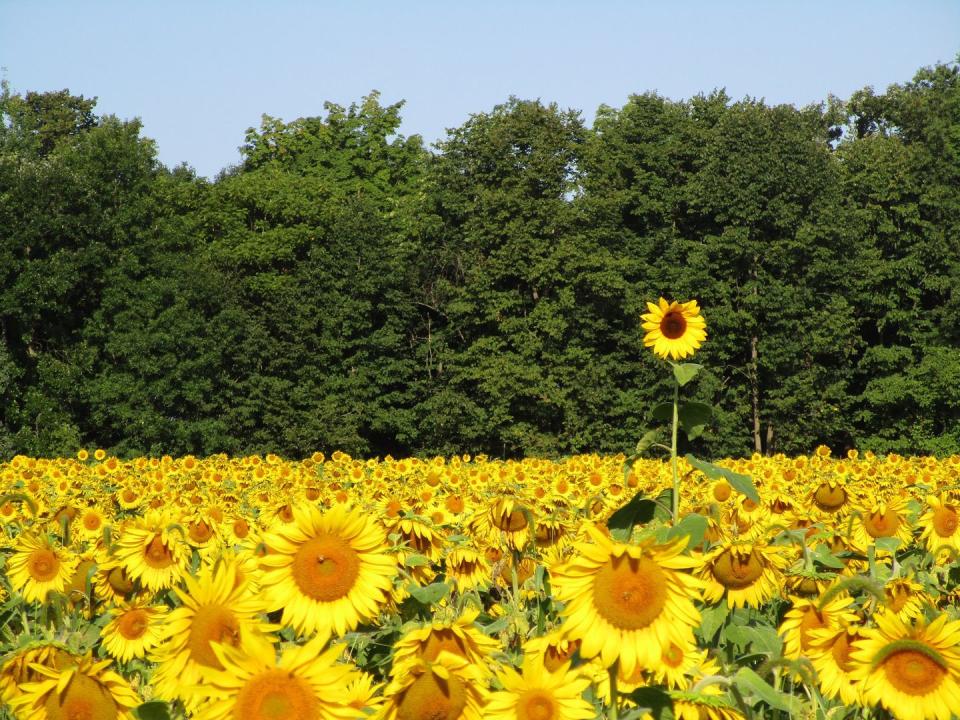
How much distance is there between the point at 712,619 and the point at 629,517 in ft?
5.55

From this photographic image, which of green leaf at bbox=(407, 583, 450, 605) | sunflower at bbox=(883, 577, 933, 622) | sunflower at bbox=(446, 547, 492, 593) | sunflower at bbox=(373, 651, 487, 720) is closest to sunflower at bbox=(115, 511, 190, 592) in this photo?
sunflower at bbox=(446, 547, 492, 593)

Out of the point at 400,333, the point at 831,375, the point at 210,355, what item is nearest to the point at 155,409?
the point at 210,355

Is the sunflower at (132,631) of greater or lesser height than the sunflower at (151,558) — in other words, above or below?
below

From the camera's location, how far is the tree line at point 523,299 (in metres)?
43.8

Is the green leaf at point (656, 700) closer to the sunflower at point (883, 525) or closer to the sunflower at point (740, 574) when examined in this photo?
the sunflower at point (740, 574)

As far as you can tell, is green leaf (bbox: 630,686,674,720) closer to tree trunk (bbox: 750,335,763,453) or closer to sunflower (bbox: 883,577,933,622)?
sunflower (bbox: 883,577,933,622)

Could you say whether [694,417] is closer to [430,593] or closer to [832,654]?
[832,654]

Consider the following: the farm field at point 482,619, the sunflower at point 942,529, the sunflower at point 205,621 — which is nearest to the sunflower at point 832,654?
the farm field at point 482,619

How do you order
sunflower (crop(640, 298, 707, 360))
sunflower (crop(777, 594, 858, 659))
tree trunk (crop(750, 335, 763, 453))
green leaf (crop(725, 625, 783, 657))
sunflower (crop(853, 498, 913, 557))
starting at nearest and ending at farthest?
sunflower (crop(777, 594, 858, 659)), green leaf (crop(725, 625, 783, 657)), sunflower (crop(640, 298, 707, 360)), sunflower (crop(853, 498, 913, 557)), tree trunk (crop(750, 335, 763, 453))

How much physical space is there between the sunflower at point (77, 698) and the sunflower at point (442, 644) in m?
0.70

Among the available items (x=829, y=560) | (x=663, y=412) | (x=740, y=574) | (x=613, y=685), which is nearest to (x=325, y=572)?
(x=613, y=685)

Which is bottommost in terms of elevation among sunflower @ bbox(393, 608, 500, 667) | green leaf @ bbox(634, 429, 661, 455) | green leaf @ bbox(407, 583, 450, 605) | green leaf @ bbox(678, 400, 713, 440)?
green leaf @ bbox(407, 583, 450, 605)

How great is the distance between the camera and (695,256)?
45531mm

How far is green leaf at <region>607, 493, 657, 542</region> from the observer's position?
3.24 meters
